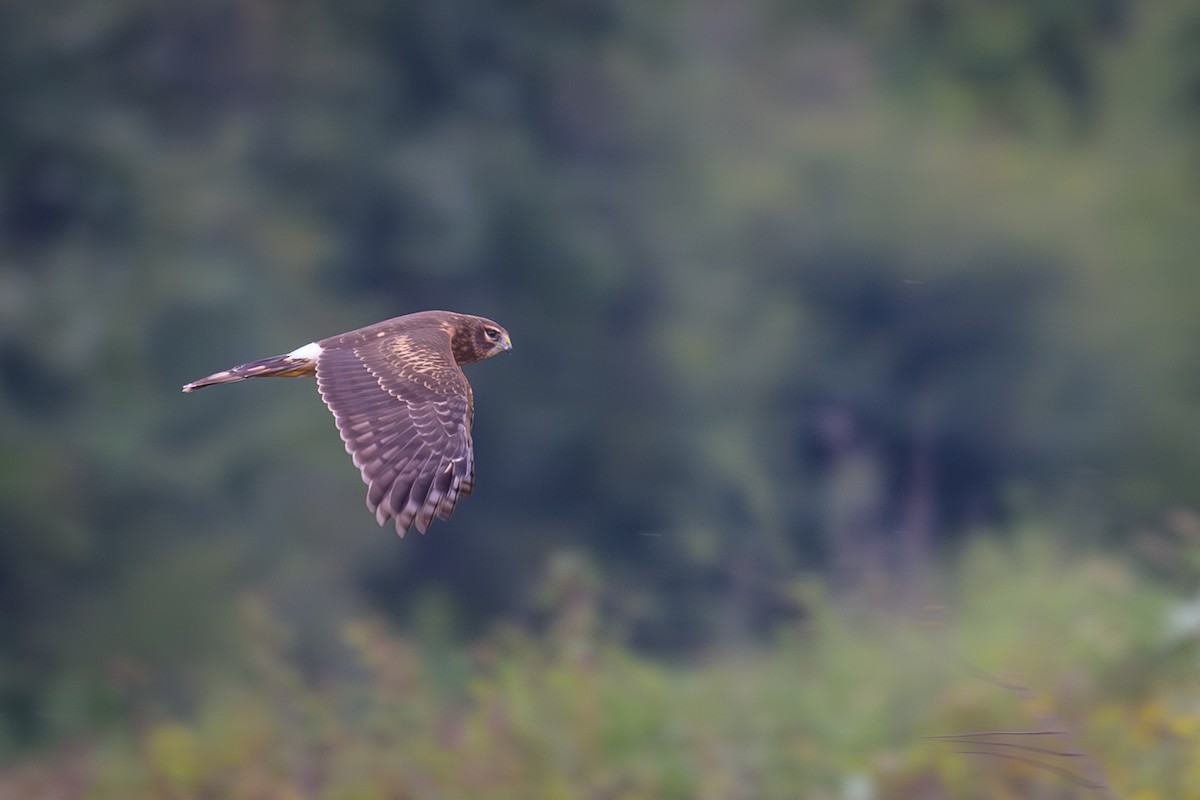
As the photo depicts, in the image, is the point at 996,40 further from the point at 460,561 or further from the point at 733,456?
the point at 460,561

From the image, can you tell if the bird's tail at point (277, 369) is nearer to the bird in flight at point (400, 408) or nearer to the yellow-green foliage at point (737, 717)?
the bird in flight at point (400, 408)

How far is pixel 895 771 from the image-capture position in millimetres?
6367

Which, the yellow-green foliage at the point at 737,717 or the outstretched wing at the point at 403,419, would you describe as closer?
the outstretched wing at the point at 403,419

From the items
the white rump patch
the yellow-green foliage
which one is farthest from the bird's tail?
the yellow-green foliage

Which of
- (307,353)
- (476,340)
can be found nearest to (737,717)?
(476,340)

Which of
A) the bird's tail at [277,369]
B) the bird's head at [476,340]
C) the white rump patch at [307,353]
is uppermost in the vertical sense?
the bird's head at [476,340]

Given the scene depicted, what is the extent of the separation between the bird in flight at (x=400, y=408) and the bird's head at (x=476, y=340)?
16 centimetres

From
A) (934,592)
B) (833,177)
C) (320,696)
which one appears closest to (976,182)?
(833,177)

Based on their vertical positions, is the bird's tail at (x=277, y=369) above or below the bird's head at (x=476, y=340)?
below

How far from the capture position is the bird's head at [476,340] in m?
5.56

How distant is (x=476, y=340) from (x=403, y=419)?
107 centimetres

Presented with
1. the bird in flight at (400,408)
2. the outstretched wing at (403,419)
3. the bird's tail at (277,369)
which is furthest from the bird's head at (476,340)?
the bird's tail at (277,369)

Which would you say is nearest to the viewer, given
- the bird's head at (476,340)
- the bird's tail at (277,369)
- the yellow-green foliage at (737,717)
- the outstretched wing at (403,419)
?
the outstretched wing at (403,419)

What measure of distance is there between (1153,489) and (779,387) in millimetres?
2480
